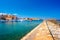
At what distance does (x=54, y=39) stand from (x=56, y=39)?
0.09m

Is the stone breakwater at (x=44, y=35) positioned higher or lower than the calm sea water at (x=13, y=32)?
higher

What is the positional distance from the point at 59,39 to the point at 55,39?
185mm

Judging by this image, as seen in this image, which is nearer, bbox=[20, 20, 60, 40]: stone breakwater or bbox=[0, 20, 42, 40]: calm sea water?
bbox=[20, 20, 60, 40]: stone breakwater

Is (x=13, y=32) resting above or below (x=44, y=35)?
below

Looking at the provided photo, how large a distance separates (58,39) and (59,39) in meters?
0.05

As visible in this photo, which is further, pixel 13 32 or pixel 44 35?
pixel 13 32

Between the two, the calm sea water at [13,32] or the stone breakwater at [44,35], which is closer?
the stone breakwater at [44,35]

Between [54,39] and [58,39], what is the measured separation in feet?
0.61

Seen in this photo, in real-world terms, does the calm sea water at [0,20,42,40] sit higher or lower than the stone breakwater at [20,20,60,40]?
lower

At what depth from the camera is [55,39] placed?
5691 mm

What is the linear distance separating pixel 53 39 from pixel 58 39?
231 millimetres

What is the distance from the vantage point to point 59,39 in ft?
18.6

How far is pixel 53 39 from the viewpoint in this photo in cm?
569
